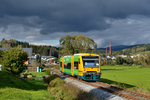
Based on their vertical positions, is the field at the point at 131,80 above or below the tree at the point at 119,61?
below

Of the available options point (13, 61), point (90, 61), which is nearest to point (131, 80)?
point (90, 61)

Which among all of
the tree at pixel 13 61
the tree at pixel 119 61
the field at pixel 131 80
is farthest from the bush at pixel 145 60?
the tree at pixel 13 61

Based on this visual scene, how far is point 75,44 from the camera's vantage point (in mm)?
62219

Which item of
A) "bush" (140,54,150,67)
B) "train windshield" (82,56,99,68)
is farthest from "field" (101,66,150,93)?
"bush" (140,54,150,67)

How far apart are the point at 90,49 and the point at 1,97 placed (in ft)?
170

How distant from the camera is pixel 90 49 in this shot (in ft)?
208

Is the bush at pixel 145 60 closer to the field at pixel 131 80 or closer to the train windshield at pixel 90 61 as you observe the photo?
the field at pixel 131 80

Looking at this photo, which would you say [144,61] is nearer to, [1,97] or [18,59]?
[18,59]

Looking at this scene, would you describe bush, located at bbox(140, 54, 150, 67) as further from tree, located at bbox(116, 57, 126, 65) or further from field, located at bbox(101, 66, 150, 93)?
field, located at bbox(101, 66, 150, 93)

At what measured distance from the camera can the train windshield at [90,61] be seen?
2384cm

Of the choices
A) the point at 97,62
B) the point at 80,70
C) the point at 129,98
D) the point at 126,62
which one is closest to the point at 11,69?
the point at 80,70

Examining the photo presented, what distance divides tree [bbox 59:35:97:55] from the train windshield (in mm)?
37145

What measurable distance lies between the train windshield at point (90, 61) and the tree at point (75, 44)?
37.1 metres

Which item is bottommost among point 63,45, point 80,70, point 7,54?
point 80,70
